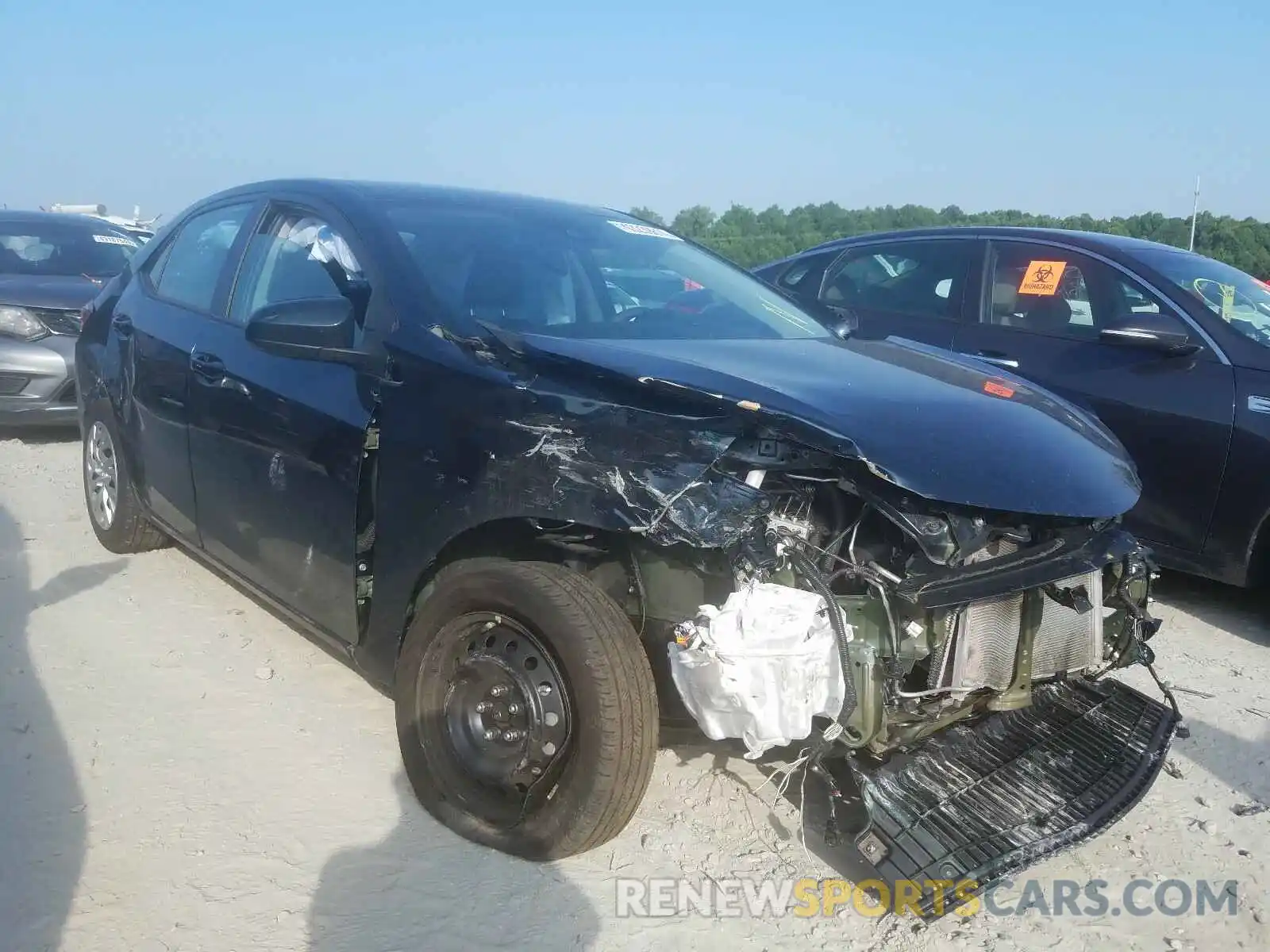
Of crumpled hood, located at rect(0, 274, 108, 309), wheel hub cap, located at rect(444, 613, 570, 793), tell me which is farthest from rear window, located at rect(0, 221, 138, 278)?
wheel hub cap, located at rect(444, 613, 570, 793)

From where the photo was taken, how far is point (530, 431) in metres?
2.49

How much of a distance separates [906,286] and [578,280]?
2820mm

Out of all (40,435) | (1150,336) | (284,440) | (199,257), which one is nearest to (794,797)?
(284,440)

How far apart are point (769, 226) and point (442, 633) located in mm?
13220

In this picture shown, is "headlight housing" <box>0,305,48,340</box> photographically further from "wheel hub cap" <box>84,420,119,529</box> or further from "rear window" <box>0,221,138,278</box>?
"wheel hub cap" <box>84,420,119,529</box>

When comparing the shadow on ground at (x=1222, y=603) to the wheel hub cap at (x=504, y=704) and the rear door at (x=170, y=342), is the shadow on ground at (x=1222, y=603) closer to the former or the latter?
the wheel hub cap at (x=504, y=704)

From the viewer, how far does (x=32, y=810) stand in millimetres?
2785

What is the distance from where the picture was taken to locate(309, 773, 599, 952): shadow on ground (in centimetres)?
234

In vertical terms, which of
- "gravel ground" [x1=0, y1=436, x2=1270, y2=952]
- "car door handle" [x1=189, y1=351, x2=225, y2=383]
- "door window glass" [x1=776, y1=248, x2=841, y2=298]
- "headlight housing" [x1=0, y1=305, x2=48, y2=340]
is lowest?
"gravel ground" [x1=0, y1=436, x2=1270, y2=952]

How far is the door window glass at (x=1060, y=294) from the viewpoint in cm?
470

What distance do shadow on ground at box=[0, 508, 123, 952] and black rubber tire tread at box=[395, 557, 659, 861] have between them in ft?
3.33

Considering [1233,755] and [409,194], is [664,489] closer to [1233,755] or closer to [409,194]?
[409,194]

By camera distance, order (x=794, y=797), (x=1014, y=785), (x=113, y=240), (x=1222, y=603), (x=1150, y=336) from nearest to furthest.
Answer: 1. (x=1014, y=785)
2. (x=794, y=797)
3. (x=1150, y=336)
4. (x=1222, y=603)
5. (x=113, y=240)

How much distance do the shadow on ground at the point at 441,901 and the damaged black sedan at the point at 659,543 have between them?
3.3 inches
